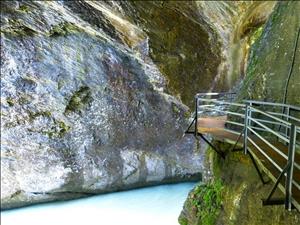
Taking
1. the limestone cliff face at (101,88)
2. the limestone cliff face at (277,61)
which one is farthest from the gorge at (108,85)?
the limestone cliff face at (277,61)

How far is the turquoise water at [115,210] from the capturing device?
11.6 m

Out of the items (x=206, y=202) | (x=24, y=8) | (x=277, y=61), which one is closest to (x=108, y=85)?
(x=24, y=8)

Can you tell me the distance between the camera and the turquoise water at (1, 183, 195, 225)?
11615 mm

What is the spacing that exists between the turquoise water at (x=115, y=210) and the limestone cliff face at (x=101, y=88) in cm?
39

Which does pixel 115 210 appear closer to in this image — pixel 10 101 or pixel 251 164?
pixel 10 101

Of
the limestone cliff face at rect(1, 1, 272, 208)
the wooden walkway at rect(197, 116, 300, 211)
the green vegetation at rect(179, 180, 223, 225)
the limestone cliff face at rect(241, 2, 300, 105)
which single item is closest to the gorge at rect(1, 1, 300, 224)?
the limestone cliff face at rect(1, 1, 272, 208)

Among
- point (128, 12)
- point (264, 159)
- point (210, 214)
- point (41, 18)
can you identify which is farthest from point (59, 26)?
Answer: point (264, 159)

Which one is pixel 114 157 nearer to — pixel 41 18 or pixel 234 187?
pixel 41 18

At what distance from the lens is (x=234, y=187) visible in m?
5.70

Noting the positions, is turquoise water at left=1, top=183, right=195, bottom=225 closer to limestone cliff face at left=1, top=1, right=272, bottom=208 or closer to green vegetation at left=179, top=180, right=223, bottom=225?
limestone cliff face at left=1, top=1, right=272, bottom=208

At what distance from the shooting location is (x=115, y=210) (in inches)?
492

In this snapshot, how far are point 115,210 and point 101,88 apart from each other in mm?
4196

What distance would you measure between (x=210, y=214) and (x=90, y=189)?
28.3 feet

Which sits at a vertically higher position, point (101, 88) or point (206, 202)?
point (101, 88)
